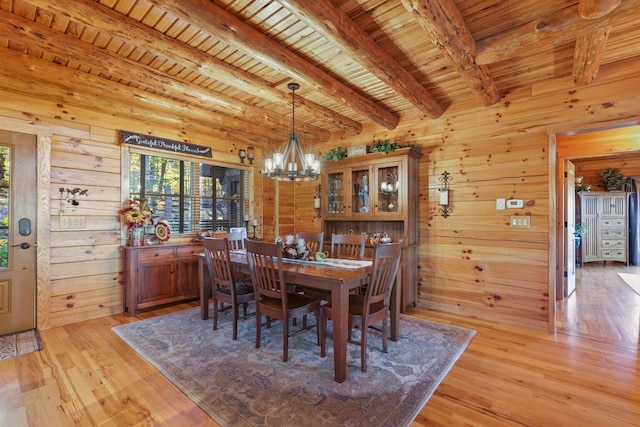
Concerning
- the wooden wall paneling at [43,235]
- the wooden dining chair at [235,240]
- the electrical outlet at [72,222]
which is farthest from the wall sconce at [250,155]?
the wooden wall paneling at [43,235]

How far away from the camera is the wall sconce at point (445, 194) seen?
3.86 m

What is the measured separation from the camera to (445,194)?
3852 millimetres

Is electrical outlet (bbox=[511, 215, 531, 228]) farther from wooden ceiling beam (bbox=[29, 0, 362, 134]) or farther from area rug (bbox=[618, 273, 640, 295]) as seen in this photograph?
area rug (bbox=[618, 273, 640, 295])

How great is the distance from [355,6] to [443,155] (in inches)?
93.7

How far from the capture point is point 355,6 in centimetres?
212

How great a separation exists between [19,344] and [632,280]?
898 centimetres

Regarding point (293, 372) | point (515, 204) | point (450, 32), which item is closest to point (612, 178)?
point (515, 204)

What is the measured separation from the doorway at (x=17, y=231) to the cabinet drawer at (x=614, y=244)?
10.8 m

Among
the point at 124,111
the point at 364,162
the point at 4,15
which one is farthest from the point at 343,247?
the point at 4,15

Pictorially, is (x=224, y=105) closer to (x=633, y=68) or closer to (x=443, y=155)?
(x=443, y=155)

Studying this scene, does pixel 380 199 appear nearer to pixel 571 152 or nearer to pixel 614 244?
pixel 571 152

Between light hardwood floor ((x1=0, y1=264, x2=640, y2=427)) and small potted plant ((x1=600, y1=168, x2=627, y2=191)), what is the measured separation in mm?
5442

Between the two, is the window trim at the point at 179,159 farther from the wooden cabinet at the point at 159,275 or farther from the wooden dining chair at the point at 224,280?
the wooden dining chair at the point at 224,280

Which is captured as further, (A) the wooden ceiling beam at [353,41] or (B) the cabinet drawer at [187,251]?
(B) the cabinet drawer at [187,251]
